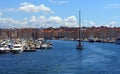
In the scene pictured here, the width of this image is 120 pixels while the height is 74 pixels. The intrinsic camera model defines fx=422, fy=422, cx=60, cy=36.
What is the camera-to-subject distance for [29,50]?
318ft

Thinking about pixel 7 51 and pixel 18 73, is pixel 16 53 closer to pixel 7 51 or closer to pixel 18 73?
pixel 7 51

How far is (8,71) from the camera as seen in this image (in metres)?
52.9

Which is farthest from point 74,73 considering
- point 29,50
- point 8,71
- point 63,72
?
point 29,50

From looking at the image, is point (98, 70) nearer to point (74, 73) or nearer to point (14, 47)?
point (74, 73)

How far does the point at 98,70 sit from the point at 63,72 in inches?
226

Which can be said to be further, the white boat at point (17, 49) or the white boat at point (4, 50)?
the white boat at point (17, 49)

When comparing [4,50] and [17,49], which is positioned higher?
[17,49]

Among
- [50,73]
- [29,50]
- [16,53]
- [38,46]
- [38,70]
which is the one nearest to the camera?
[50,73]

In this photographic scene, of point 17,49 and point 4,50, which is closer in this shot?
point 4,50

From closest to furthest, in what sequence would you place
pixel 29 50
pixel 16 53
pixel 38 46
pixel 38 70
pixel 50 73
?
pixel 50 73, pixel 38 70, pixel 16 53, pixel 29 50, pixel 38 46

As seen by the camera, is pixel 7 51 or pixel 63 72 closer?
pixel 63 72

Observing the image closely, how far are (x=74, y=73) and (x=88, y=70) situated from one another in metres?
4.36

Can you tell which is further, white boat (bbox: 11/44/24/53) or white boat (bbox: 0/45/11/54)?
white boat (bbox: 11/44/24/53)

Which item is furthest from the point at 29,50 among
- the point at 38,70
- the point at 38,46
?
the point at 38,70
